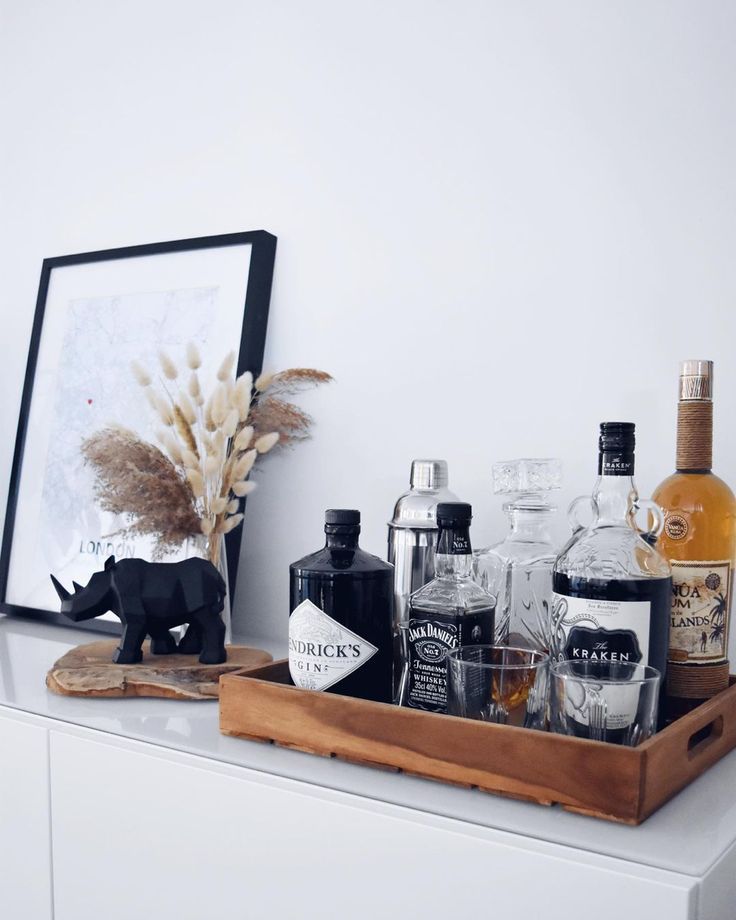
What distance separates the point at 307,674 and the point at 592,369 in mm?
573

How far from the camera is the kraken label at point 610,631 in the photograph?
826mm

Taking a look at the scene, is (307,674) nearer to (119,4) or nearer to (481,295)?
(481,295)

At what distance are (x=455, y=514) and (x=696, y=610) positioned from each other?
0.88ft

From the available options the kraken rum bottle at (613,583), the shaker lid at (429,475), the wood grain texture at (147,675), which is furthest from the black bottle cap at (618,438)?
the wood grain texture at (147,675)

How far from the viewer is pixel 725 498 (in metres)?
0.95


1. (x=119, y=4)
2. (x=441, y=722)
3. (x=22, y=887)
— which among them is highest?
(x=119, y=4)

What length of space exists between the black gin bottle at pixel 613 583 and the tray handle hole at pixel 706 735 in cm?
8

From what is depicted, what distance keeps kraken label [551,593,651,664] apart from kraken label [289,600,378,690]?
23cm

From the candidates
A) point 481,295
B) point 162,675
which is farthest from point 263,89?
point 162,675

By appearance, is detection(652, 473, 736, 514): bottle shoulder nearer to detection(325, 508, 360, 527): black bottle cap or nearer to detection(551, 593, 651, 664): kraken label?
detection(551, 593, 651, 664): kraken label

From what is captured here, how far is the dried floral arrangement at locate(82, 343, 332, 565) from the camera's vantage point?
134 centimetres

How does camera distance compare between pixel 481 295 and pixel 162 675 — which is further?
pixel 481 295

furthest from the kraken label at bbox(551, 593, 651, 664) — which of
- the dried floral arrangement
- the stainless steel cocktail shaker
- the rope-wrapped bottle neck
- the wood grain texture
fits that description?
the dried floral arrangement

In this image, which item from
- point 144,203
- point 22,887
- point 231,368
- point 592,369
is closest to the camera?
point 22,887
